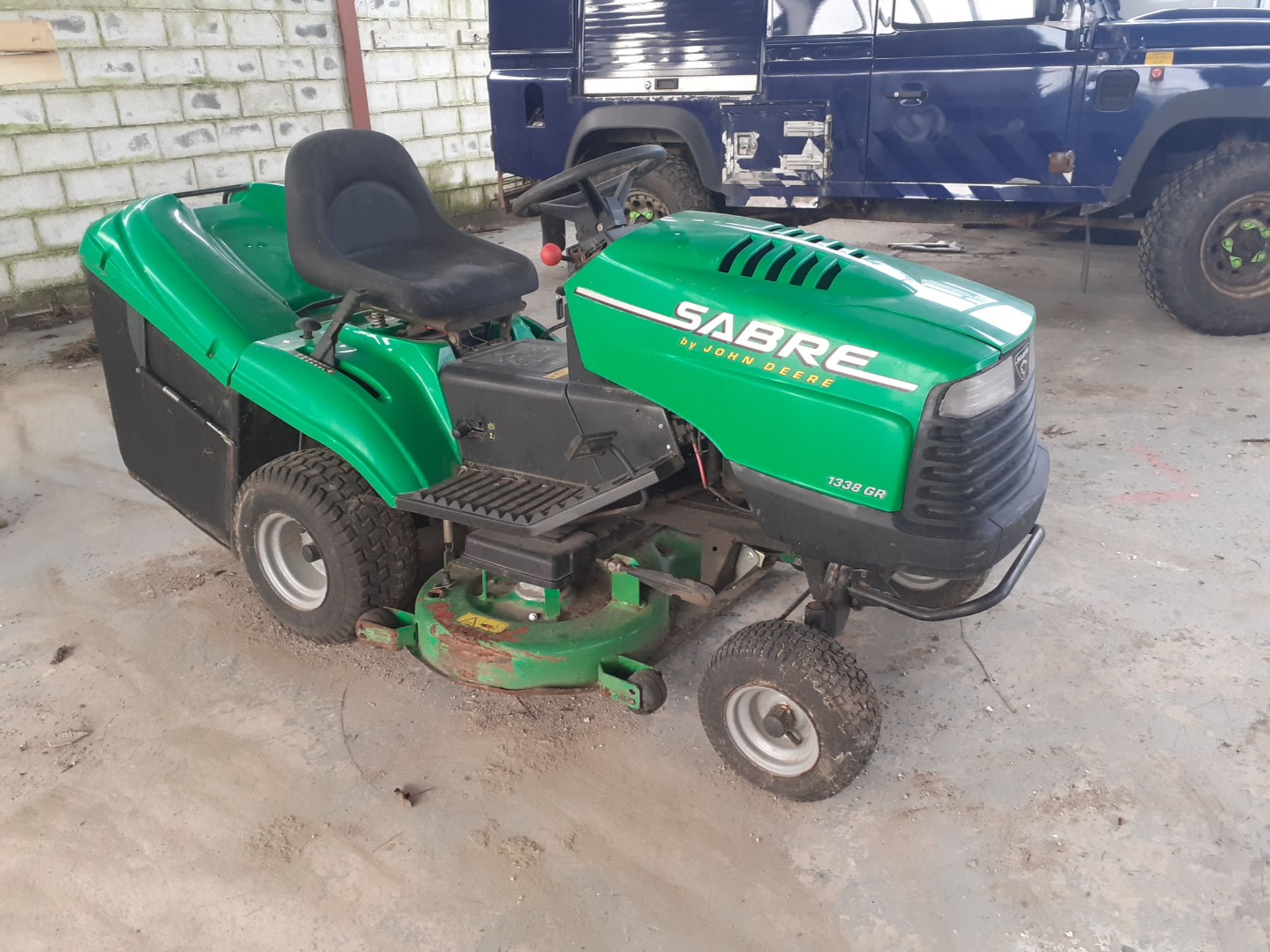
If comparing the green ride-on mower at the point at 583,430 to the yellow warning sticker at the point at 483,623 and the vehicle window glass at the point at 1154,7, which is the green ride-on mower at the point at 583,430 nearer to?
the yellow warning sticker at the point at 483,623

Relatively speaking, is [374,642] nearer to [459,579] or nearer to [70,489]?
[459,579]

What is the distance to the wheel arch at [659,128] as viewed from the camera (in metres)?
5.65

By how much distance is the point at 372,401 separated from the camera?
264 cm

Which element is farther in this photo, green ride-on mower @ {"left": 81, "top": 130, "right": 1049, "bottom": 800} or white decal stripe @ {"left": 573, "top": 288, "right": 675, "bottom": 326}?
white decal stripe @ {"left": 573, "top": 288, "right": 675, "bottom": 326}

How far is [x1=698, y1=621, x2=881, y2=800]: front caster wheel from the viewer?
2.12m

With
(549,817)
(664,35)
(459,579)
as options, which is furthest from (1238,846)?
(664,35)

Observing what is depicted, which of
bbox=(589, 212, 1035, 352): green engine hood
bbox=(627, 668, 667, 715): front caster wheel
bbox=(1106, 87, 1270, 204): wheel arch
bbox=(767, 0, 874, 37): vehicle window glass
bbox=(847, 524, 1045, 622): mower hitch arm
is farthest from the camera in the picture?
bbox=(767, 0, 874, 37): vehicle window glass

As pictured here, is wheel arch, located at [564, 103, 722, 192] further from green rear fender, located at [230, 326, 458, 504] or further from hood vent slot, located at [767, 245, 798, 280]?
hood vent slot, located at [767, 245, 798, 280]

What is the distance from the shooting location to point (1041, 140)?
5023 mm

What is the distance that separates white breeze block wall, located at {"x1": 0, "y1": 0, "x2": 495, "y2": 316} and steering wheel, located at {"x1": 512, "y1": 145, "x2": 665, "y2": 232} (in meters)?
4.93

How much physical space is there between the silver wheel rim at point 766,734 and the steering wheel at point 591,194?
1.08m

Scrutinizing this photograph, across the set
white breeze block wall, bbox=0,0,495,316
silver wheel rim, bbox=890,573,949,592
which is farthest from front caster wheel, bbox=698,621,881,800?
white breeze block wall, bbox=0,0,495,316

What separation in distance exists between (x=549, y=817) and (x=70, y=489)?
268 cm

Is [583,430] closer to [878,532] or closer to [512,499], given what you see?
[512,499]
